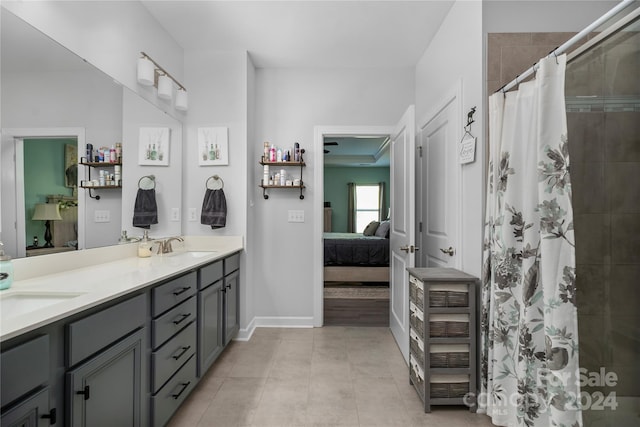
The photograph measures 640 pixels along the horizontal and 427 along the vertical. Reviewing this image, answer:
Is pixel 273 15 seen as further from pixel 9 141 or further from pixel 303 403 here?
pixel 303 403

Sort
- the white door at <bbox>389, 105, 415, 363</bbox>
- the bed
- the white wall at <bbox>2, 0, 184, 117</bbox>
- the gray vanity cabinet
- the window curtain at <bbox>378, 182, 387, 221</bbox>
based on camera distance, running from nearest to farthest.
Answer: the gray vanity cabinet
the white wall at <bbox>2, 0, 184, 117</bbox>
the white door at <bbox>389, 105, 415, 363</bbox>
the bed
the window curtain at <bbox>378, 182, 387, 221</bbox>

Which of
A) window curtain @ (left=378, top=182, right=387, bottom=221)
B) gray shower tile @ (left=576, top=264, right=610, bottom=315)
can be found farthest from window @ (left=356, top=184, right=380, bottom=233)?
gray shower tile @ (left=576, top=264, right=610, bottom=315)

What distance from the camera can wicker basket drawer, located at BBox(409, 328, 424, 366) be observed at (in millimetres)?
1964

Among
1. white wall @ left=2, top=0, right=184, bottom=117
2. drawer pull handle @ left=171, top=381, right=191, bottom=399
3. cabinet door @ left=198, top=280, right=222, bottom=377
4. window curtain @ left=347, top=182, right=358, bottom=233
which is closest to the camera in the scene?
white wall @ left=2, top=0, right=184, bottom=117

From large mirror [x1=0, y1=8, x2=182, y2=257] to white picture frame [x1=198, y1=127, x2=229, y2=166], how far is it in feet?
2.31

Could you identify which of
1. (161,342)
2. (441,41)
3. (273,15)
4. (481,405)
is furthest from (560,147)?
(273,15)

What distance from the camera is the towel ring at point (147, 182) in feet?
7.87

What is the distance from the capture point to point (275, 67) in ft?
10.9

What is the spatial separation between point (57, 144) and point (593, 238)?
260cm

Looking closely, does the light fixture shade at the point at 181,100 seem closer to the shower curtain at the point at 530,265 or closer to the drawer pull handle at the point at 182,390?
the drawer pull handle at the point at 182,390

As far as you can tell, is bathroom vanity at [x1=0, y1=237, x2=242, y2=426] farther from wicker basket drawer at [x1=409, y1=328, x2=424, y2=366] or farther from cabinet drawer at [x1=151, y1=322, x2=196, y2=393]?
wicker basket drawer at [x1=409, y1=328, x2=424, y2=366]

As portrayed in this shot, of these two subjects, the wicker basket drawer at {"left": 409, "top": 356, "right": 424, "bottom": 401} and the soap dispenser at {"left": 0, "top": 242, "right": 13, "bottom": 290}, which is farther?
the wicker basket drawer at {"left": 409, "top": 356, "right": 424, "bottom": 401}

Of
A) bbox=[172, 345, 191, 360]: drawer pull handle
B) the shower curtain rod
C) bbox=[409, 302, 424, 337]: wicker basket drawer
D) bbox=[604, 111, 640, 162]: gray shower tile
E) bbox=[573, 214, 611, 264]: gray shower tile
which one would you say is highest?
the shower curtain rod

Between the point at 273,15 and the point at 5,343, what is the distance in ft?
8.19
